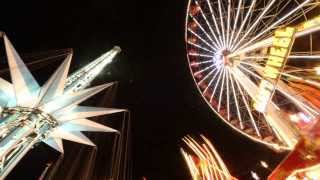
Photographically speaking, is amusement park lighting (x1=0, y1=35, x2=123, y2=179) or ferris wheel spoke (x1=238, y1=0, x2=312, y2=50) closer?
amusement park lighting (x1=0, y1=35, x2=123, y2=179)

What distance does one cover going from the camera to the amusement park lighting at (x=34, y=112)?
426 inches

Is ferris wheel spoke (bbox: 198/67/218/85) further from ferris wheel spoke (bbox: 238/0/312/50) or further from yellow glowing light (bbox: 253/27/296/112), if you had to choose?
yellow glowing light (bbox: 253/27/296/112)

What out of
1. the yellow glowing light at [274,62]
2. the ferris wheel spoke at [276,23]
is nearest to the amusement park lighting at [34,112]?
the yellow glowing light at [274,62]

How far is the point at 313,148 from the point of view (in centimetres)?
852

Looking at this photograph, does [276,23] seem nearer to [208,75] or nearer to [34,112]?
[208,75]

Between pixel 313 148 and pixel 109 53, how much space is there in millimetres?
11619

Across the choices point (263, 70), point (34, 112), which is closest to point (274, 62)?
point (263, 70)

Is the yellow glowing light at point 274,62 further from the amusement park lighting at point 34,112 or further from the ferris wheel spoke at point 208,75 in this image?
the amusement park lighting at point 34,112

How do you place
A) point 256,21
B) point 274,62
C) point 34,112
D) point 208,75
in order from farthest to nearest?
point 208,75
point 256,21
point 274,62
point 34,112

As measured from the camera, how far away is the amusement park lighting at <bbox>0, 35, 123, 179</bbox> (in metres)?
10.8

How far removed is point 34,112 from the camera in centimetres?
1157

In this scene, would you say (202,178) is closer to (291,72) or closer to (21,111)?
(291,72)

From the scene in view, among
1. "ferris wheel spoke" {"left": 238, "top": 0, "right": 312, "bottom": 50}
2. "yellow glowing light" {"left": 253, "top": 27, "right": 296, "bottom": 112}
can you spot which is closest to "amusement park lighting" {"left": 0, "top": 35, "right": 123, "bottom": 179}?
"yellow glowing light" {"left": 253, "top": 27, "right": 296, "bottom": 112}

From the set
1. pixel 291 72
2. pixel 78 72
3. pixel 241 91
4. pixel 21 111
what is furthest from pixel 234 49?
pixel 21 111
